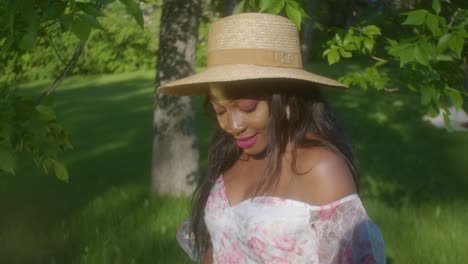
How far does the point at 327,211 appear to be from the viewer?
2.41m

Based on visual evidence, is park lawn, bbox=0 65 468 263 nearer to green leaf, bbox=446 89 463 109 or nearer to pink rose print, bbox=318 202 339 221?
green leaf, bbox=446 89 463 109

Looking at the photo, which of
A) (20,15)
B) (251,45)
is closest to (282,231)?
(251,45)

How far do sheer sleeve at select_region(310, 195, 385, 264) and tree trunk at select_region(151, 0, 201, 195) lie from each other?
14.8 ft

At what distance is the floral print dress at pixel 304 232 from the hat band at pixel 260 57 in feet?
1.71

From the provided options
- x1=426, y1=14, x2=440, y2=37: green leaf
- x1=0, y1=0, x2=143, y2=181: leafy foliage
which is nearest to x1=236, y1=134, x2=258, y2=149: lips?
x1=0, y1=0, x2=143, y2=181: leafy foliage

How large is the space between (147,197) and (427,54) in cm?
427

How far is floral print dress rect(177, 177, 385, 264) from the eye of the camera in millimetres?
2420

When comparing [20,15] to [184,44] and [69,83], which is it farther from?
[69,83]

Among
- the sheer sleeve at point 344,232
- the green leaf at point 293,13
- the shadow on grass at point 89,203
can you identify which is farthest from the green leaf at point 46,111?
the shadow on grass at point 89,203

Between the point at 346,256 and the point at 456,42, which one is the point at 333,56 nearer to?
the point at 456,42

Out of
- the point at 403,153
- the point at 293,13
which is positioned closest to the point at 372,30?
the point at 293,13

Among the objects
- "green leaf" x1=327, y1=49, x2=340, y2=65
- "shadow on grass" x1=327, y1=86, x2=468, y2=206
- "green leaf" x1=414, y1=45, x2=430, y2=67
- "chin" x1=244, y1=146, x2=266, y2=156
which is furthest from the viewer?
"shadow on grass" x1=327, y1=86, x2=468, y2=206

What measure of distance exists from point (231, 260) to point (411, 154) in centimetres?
785

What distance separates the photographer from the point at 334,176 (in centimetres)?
244
